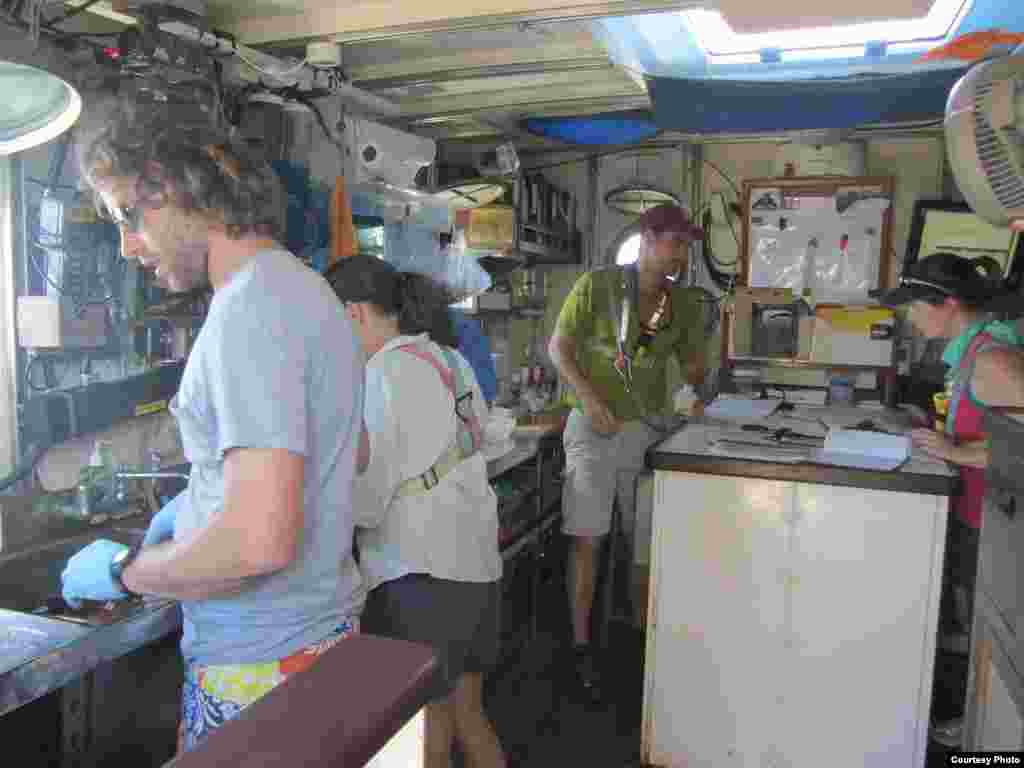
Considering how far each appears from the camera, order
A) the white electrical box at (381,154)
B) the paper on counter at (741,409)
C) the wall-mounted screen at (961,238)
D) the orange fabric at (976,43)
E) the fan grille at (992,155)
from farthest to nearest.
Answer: the wall-mounted screen at (961,238) < the paper on counter at (741,409) < the white electrical box at (381,154) < the orange fabric at (976,43) < the fan grille at (992,155)

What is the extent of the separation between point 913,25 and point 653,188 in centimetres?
242

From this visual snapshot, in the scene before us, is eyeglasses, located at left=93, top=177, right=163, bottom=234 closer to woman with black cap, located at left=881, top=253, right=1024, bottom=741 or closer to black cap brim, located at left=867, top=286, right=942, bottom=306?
woman with black cap, located at left=881, top=253, right=1024, bottom=741

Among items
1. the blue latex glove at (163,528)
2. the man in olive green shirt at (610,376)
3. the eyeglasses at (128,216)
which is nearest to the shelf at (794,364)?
the man in olive green shirt at (610,376)

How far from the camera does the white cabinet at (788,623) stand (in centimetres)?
226

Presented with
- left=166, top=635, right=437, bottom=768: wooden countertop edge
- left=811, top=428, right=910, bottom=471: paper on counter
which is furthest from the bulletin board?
left=166, top=635, right=437, bottom=768: wooden countertop edge

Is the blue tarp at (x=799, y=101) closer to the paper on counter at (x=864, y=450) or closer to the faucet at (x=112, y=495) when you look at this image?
the paper on counter at (x=864, y=450)

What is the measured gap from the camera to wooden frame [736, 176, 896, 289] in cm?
430

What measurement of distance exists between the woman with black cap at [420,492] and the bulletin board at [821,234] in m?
2.99

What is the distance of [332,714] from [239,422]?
568 mm

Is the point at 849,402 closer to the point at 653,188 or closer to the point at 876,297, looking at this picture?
the point at 876,297

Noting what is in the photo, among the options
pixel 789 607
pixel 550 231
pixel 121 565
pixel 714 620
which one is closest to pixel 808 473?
pixel 789 607

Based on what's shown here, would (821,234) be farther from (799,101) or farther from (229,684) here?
(229,684)

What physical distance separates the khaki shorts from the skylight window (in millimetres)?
1509

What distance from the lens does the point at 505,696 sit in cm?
309
